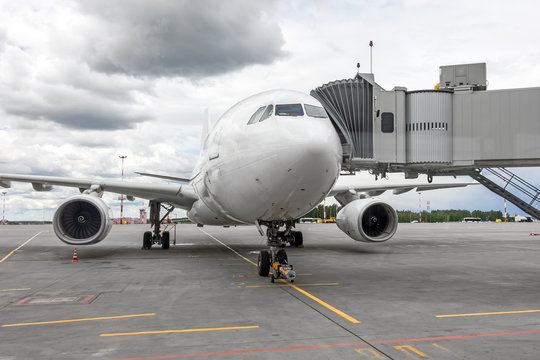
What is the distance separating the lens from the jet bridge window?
15117 mm

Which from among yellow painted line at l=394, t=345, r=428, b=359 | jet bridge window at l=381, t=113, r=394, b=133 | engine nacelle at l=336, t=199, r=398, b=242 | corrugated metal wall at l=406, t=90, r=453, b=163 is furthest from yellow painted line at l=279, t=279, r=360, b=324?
corrugated metal wall at l=406, t=90, r=453, b=163

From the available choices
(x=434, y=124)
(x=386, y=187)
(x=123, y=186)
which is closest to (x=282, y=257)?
(x=434, y=124)

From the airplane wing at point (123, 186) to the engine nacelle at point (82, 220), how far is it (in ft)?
6.16

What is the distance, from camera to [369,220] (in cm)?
1491

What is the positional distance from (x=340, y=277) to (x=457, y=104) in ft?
28.9

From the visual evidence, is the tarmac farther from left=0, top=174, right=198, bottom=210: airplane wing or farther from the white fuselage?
left=0, top=174, right=198, bottom=210: airplane wing

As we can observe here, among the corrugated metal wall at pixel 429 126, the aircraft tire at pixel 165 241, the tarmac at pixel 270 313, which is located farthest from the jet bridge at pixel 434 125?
the aircraft tire at pixel 165 241

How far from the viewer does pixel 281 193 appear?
797 centimetres

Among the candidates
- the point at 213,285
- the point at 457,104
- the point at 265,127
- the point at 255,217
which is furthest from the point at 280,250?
the point at 457,104

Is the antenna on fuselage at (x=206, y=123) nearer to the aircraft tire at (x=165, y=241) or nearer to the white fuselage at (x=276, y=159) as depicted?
the aircraft tire at (x=165, y=241)

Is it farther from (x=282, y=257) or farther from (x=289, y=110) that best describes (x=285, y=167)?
(x=282, y=257)

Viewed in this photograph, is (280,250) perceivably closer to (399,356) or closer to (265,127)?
(265,127)

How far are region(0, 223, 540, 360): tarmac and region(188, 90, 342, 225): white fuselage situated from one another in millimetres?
1633

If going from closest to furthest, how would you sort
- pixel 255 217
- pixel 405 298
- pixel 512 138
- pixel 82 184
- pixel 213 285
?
pixel 405 298 → pixel 213 285 → pixel 255 217 → pixel 512 138 → pixel 82 184
